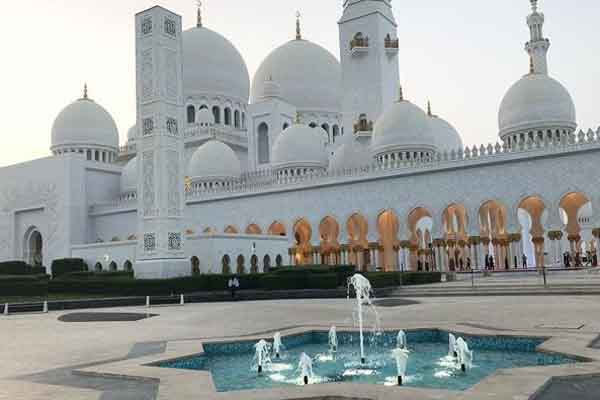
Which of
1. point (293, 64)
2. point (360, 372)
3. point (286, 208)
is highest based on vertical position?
point (293, 64)

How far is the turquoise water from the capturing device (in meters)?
5.75

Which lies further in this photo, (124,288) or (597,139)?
(597,139)

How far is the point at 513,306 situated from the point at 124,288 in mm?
11362

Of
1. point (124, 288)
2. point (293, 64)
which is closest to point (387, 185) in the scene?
point (124, 288)

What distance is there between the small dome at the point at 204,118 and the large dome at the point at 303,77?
3.37m

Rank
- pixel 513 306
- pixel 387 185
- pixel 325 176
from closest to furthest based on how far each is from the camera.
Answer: pixel 513 306, pixel 387 185, pixel 325 176

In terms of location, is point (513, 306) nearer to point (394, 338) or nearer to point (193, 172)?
point (394, 338)

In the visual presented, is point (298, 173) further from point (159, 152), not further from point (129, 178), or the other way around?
point (159, 152)

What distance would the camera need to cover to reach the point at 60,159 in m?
34.6

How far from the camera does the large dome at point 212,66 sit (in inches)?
1494

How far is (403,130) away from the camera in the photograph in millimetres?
26406

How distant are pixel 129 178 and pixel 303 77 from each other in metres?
13.2

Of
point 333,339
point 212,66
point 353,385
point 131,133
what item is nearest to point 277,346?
point 333,339

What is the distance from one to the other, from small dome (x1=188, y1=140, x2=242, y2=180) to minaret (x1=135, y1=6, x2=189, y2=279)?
529 inches
